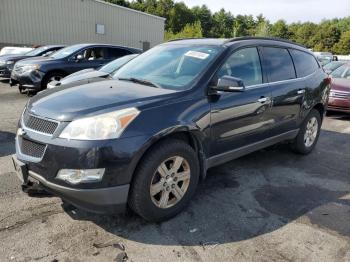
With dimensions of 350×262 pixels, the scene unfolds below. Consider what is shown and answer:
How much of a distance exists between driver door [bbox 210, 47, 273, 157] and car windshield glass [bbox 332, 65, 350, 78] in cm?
700

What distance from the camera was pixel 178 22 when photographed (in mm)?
85812

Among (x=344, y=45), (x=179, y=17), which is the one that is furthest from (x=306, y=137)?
(x=179, y=17)

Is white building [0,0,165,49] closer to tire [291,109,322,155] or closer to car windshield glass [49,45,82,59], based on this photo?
car windshield glass [49,45,82,59]

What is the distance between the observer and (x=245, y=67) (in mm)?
4359

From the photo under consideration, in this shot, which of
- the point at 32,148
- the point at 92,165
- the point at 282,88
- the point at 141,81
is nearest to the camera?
the point at 92,165

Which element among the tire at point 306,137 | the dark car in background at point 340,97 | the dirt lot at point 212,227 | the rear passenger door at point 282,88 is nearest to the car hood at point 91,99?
the dirt lot at point 212,227

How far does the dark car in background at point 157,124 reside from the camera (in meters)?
2.96

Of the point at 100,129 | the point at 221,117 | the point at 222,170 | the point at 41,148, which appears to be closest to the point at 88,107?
the point at 100,129

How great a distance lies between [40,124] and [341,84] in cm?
861

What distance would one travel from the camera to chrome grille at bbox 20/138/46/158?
3062 millimetres

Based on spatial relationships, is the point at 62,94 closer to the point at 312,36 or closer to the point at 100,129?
the point at 100,129

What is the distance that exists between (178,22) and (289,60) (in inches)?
3317

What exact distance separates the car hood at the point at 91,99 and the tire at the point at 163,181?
1.53 ft

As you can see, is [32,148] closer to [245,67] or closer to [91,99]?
[91,99]
